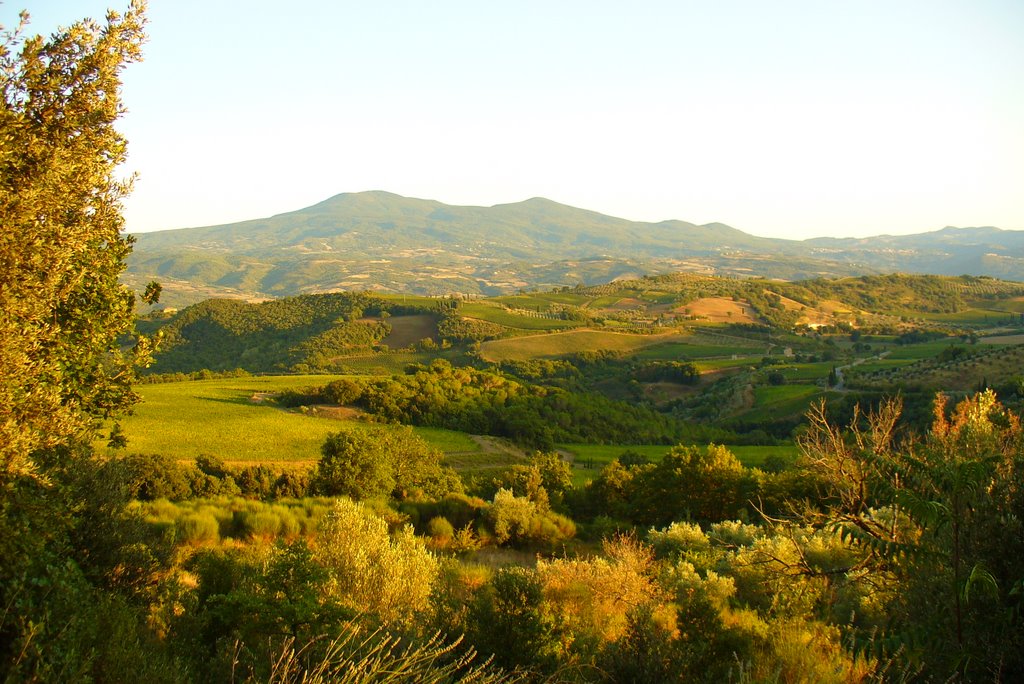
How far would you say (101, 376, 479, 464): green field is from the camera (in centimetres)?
3866

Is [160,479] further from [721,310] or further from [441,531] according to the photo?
[721,310]

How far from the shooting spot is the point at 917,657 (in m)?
5.54

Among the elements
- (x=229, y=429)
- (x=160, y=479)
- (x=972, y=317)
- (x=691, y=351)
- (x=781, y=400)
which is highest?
(x=160, y=479)

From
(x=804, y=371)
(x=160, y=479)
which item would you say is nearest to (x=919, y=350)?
(x=804, y=371)

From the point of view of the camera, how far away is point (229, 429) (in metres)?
43.9

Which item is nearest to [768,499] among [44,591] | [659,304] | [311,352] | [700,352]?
[44,591]

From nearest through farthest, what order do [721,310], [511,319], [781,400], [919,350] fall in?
[781,400], [919,350], [511,319], [721,310]

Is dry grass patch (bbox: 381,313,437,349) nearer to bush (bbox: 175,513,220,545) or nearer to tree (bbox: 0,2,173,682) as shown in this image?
bush (bbox: 175,513,220,545)

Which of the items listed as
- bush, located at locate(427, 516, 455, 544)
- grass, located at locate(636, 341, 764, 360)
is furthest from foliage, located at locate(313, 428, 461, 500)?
grass, located at locate(636, 341, 764, 360)

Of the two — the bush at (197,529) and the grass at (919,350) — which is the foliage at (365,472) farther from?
the grass at (919,350)

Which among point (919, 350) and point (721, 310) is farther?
point (721, 310)

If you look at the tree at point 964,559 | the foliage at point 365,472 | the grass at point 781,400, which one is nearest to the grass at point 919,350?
the grass at point 781,400

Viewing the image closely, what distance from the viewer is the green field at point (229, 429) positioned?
38.7 meters

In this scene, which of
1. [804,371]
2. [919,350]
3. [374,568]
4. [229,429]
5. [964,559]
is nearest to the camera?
[964,559]
